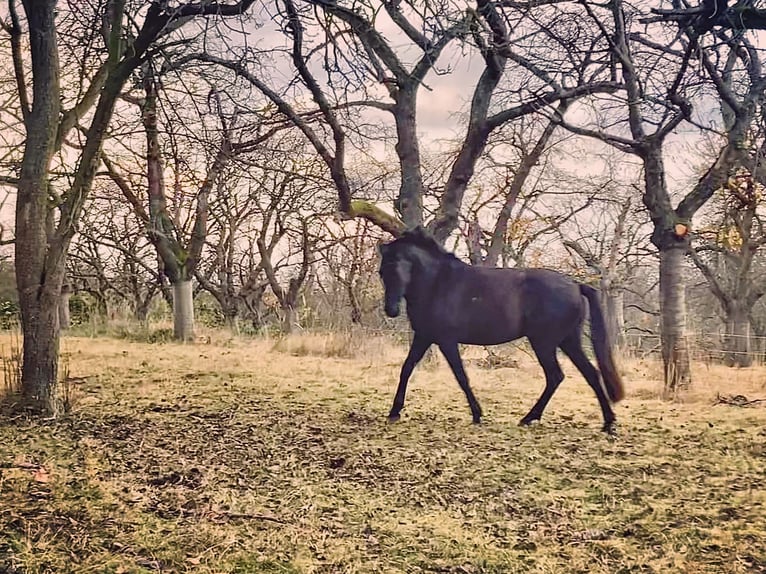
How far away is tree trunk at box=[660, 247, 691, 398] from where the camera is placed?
4.96m

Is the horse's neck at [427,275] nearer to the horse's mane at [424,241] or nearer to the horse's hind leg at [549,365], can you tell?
the horse's mane at [424,241]

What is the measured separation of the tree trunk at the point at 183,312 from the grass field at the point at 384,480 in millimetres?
3998

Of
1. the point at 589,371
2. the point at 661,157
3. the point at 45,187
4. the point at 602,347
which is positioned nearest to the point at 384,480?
the point at 589,371

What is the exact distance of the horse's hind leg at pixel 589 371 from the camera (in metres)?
3.98

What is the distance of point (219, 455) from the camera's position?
3.57 meters

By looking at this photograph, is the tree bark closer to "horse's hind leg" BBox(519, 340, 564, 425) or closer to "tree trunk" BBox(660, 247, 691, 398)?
"horse's hind leg" BBox(519, 340, 564, 425)

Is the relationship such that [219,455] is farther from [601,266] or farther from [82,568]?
[601,266]

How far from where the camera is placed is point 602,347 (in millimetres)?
4062

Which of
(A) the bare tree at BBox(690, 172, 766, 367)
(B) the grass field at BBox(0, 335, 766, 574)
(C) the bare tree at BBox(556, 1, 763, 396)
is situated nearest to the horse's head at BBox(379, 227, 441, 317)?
(B) the grass field at BBox(0, 335, 766, 574)

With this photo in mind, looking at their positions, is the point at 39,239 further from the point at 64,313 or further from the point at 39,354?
the point at 64,313

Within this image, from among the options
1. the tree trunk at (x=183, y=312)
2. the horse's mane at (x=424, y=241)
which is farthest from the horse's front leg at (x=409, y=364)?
the tree trunk at (x=183, y=312)

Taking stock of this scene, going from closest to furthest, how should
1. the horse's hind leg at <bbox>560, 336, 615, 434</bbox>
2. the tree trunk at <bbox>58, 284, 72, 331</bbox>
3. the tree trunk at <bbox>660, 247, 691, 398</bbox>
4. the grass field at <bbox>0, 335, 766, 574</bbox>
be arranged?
1. the grass field at <bbox>0, 335, 766, 574</bbox>
2. the horse's hind leg at <bbox>560, 336, 615, 434</bbox>
3. the tree trunk at <bbox>660, 247, 691, 398</bbox>
4. the tree trunk at <bbox>58, 284, 72, 331</bbox>

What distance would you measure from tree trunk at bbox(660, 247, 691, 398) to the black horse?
1118 millimetres

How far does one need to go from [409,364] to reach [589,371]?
3.55 feet
